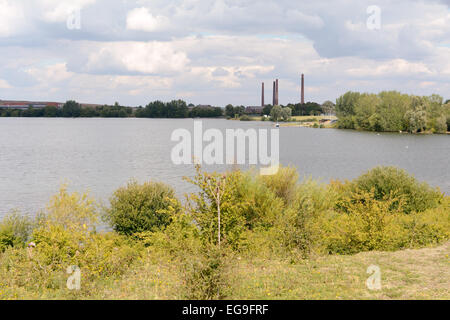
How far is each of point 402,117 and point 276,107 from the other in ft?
234

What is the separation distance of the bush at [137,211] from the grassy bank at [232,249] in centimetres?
5

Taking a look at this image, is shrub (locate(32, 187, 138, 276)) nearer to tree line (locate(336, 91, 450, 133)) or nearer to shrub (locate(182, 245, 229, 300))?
shrub (locate(182, 245, 229, 300))

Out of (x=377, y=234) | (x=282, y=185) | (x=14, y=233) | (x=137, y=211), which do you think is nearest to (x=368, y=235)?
(x=377, y=234)

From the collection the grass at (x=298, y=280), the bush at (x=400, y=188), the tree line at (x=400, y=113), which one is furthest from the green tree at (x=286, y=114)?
the grass at (x=298, y=280)

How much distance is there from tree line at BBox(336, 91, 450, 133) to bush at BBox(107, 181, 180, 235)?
96716 millimetres

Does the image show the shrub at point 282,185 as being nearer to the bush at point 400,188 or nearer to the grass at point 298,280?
the bush at point 400,188

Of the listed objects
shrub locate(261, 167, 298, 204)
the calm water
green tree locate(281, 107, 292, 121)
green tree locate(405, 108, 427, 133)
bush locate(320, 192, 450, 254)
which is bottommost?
the calm water

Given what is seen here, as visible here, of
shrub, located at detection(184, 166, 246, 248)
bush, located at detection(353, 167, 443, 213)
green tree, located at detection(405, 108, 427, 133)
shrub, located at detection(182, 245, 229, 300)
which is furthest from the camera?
green tree, located at detection(405, 108, 427, 133)

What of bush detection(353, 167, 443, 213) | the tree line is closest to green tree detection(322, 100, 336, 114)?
the tree line

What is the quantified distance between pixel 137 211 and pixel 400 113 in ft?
337

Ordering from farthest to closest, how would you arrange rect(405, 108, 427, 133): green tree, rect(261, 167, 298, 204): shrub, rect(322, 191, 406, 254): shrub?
1. rect(405, 108, 427, 133): green tree
2. rect(261, 167, 298, 204): shrub
3. rect(322, 191, 406, 254): shrub

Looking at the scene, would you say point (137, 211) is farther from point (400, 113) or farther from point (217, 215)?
point (400, 113)

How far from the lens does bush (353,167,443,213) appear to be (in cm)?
2144
